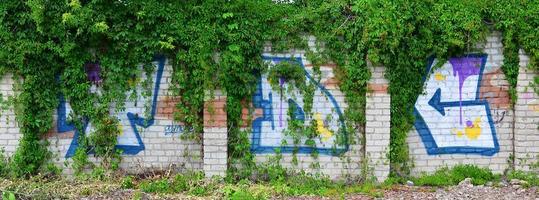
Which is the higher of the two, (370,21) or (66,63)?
(370,21)

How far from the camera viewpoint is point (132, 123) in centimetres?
869

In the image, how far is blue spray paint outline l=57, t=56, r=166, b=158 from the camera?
8.62 meters

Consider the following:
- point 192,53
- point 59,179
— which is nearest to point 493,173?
point 192,53

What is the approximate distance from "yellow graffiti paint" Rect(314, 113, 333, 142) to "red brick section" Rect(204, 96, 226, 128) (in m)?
1.29

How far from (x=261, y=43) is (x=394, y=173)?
257 cm

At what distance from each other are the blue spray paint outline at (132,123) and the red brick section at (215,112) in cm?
78

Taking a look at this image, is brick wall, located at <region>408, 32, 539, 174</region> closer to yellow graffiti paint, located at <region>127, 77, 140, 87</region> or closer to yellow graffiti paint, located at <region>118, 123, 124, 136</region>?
yellow graffiti paint, located at <region>127, 77, 140, 87</region>

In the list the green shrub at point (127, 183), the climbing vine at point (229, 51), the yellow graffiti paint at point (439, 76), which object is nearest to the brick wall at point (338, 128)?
the yellow graffiti paint at point (439, 76)

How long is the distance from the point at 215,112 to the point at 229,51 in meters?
0.84

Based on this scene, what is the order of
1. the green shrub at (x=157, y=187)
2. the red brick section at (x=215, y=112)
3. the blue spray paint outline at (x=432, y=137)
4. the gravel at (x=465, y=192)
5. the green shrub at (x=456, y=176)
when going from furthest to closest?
the blue spray paint outline at (x=432, y=137)
the green shrub at (x=456, y=176)
the red brick section at (x=215, y=112)
the green shrub at (x=157, y=187)
the gravel at (x=465, y=192)

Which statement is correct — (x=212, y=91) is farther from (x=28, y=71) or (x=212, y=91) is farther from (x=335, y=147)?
(x=28, y=71)

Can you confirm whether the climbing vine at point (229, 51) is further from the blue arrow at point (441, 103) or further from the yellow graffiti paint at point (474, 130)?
the yellow graffiti paint at point (474, 130)

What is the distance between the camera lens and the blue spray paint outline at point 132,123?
862cm

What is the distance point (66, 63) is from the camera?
8.45m
